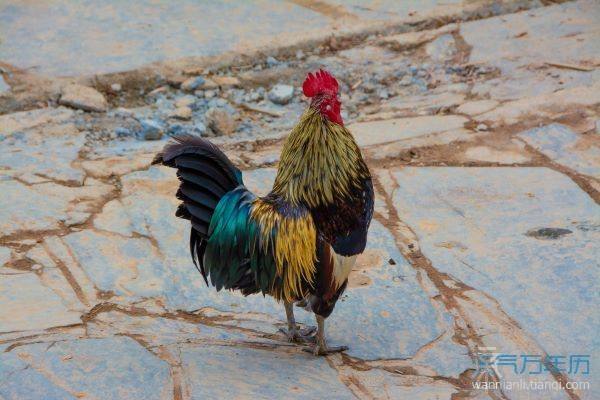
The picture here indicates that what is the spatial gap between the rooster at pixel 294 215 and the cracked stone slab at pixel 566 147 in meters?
2.43

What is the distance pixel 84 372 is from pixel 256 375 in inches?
29.5

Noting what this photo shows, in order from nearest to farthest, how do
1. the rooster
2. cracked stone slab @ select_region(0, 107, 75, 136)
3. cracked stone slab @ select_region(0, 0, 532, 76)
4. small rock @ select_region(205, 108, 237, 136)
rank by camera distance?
the rooster, cracked stone slab @ select_region(0, 107, 75, 136), small rock @ select_region(205, 108, 237, 136), cracked stone slab @ select_region(0, 0, 532, 76)

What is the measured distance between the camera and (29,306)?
13.1ft

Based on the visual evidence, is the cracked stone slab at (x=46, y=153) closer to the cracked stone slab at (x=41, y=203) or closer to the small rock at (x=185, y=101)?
the cracked stone slab at (x=41, y=203)

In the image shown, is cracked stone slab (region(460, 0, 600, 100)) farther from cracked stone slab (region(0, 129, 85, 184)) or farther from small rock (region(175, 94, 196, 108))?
cracked stone slab (region(0, 129, 85, 184))

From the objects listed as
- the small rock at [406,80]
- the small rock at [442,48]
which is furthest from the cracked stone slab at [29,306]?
the small rock at [442,48]

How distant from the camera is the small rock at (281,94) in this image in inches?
267

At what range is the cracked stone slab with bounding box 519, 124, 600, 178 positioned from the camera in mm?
5566

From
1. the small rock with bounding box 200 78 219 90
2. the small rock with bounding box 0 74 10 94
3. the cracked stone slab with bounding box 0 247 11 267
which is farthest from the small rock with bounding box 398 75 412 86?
the cracked stone slab with bounding box 0 247 11 267

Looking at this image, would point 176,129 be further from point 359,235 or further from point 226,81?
point 359,235

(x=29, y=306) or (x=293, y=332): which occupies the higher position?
(x=29, y=306)

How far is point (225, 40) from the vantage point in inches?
295

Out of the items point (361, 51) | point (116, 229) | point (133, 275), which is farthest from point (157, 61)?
point (133, 275)

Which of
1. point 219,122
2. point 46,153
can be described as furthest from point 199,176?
point 219,122
